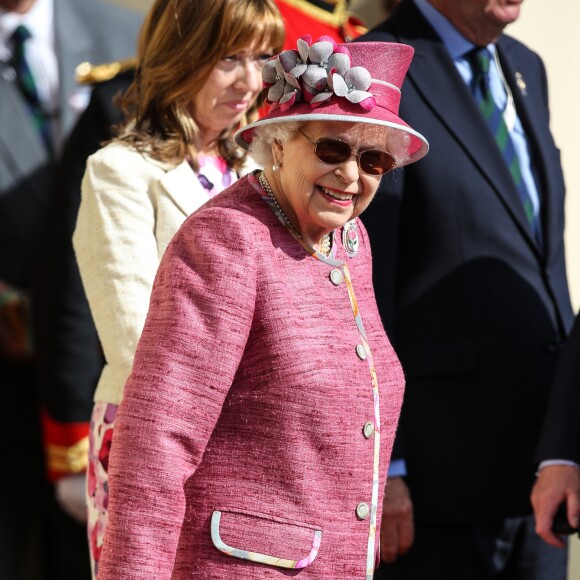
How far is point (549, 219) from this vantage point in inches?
139

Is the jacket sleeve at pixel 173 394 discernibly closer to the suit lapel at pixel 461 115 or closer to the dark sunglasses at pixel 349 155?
the dark sunglasses at pixel 349 155

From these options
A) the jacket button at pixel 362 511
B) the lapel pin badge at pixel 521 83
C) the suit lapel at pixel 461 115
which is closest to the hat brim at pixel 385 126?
the jacket button at pixel 362 511

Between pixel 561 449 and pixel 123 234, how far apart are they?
1212mm

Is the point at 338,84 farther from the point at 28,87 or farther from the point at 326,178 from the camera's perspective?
the point at 28,87

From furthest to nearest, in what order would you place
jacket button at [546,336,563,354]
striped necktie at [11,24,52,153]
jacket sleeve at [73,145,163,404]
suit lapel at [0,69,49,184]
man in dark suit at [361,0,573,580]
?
1. striped necktie at [11,24,52,153]
2. suit lapel at [0,69,49,184]
3. jacket button at [546,336,563,354]
4. man in dark suit at [361,0,573,580]
5. jacket sleeve at [73,145,163,404]

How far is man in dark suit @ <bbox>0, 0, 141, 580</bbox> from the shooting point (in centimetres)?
403

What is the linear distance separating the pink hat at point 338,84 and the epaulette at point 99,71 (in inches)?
60.8

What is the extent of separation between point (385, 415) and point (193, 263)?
0.47m

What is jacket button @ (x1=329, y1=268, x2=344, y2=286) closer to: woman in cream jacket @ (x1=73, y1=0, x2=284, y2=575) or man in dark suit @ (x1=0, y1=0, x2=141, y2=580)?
woman in cream jacket @ (x1=73, y1=0, x2=284, y2=575)

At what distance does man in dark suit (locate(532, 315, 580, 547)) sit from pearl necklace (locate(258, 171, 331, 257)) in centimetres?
112

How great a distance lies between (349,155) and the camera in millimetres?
2309

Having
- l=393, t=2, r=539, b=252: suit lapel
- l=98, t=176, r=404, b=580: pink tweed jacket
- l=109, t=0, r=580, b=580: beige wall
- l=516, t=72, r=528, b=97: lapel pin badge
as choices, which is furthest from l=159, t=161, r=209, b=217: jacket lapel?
l=109, t=0, r=580, b=580: beige wall

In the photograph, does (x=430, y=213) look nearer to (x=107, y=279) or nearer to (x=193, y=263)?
(x=107, y=279)

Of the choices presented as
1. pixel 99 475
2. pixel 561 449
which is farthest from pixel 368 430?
pixel 561 449
